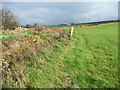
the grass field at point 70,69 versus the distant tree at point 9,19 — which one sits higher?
the distant tree at point 9,19

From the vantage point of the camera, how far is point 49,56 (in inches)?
222

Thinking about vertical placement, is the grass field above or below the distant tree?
below

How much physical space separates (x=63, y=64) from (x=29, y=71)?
5.53ft

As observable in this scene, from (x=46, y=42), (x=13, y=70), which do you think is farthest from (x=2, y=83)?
(x=46, y=42)

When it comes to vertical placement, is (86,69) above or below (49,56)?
below

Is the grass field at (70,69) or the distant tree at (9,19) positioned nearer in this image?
the grass field at (70,69)

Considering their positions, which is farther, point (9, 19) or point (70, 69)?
point (9, 19)

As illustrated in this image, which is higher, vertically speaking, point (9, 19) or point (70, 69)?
point (9, 19)

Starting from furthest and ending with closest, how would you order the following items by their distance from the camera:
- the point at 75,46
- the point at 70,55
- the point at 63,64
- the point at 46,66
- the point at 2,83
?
the point at 75,46 < the point at 70,55 < the point at 63,64 < the point at 46,66 < the point at 2,83

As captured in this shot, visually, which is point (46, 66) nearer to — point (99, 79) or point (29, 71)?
point (29, 71)

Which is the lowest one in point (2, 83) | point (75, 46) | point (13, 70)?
point (2, 83)

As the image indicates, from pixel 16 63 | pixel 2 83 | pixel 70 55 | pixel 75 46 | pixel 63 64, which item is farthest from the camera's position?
pixel 75 46

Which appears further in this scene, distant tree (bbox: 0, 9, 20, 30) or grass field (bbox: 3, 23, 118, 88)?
distant tree (bbox: 0, 9, 20, 30)

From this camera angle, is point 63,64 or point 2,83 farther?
point 63,64
